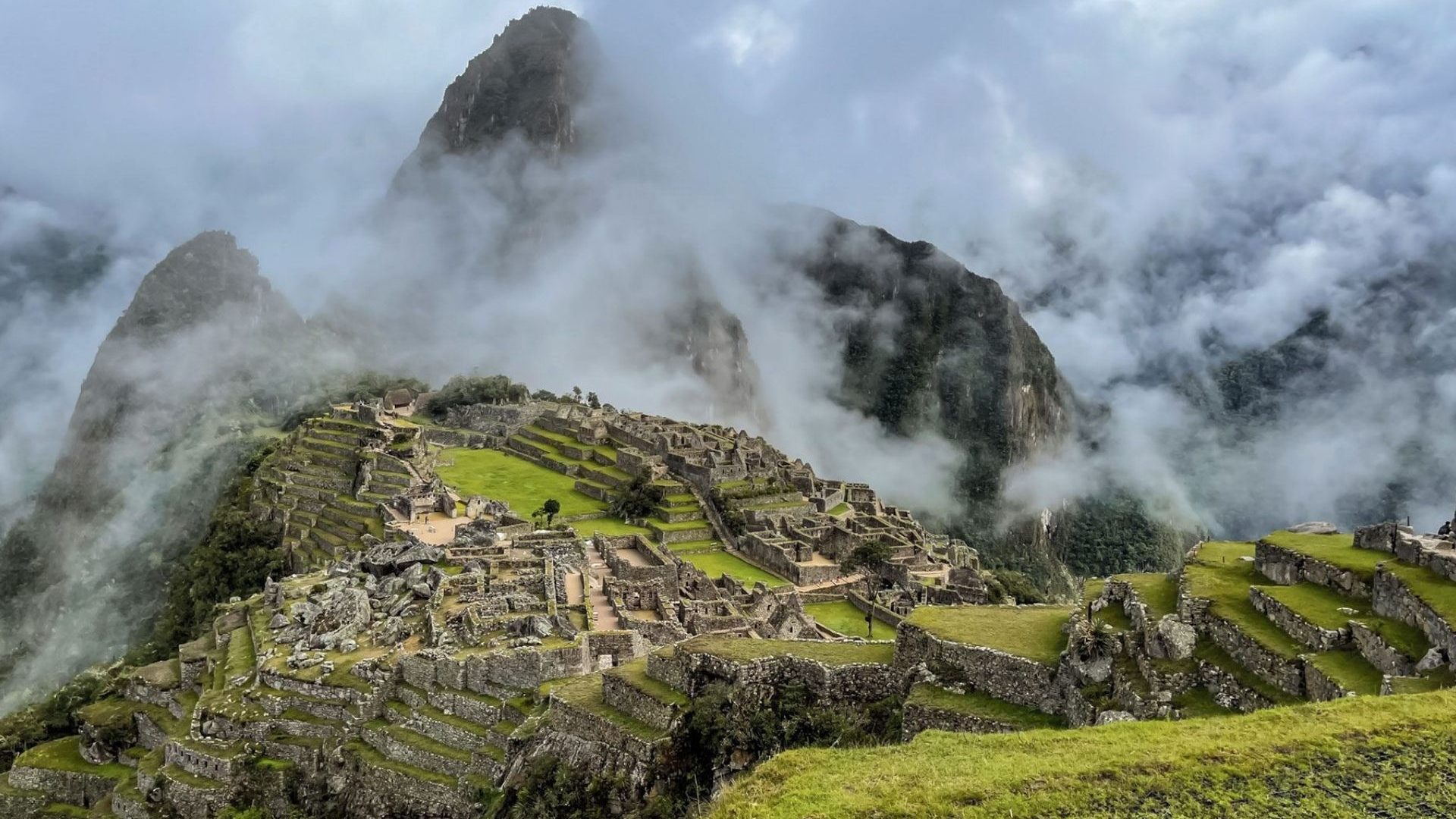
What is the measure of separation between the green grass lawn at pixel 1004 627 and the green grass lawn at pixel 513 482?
37.8m

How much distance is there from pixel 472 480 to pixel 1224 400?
105499 millimetres

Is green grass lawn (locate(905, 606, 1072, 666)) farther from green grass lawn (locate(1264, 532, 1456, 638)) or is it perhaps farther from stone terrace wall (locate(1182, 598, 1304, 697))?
green grass lawn (locate(1264, 532, 1456, 638))

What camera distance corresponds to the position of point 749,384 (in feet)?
623

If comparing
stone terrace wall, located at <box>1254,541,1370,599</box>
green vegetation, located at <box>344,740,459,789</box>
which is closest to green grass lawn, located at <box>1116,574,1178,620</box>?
stone terrace wall, located at <box>1254,541,1370,599</box>

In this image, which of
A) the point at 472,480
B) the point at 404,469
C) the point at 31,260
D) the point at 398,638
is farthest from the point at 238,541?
the point at 31,260

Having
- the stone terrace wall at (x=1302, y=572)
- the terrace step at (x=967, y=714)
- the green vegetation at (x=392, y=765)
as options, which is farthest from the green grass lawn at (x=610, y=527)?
the stone terrace wall at (x=1302, y=572)

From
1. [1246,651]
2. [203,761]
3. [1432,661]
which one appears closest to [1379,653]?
[1432,661]

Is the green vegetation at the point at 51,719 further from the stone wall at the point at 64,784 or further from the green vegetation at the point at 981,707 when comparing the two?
the green vegetation at the point at 981,707

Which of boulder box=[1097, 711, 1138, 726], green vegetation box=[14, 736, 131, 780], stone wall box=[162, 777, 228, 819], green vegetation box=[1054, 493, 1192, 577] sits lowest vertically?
green vegetation box=[14, 736, 131, 780]

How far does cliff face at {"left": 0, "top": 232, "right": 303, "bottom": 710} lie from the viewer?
67.3m

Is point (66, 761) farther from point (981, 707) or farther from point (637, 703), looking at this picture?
point (981, 707)

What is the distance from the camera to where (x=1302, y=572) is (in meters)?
12.6

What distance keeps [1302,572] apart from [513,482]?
2059 inches

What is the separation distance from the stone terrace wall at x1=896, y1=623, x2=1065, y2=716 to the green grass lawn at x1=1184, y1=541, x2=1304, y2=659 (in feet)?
7.89
